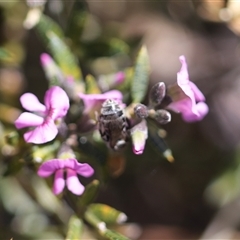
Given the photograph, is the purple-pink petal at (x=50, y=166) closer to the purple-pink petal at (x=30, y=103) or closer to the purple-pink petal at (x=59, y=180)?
the purple-pink petal at (x=59, y=180)

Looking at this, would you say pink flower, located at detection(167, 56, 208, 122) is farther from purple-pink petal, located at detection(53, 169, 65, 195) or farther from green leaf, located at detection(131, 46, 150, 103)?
purple-pink petal, located at detection(53, 169, 65, 195)

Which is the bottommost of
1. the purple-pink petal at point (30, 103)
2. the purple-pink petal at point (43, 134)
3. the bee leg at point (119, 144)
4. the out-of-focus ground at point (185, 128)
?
the out-of-focus ground at point (185, 128)

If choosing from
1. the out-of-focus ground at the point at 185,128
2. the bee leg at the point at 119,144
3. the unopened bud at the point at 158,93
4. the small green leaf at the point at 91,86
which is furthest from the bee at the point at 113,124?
the out-of-focus ground at the point at 185,128

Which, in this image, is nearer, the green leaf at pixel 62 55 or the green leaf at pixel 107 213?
the green leaf at pixel 107 213

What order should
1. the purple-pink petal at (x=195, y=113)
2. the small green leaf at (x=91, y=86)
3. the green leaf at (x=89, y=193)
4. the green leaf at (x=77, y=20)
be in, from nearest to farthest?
the purple-pink petal at (x=195, y=113) → the green leaf at (x=89, y=193) → the small green leaf at (x=91, y=86) → the green leaf at (x=77, y=20)

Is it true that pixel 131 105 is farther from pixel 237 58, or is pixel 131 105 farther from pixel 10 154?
pixel 237 58

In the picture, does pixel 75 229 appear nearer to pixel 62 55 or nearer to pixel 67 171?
pixel 67 171
